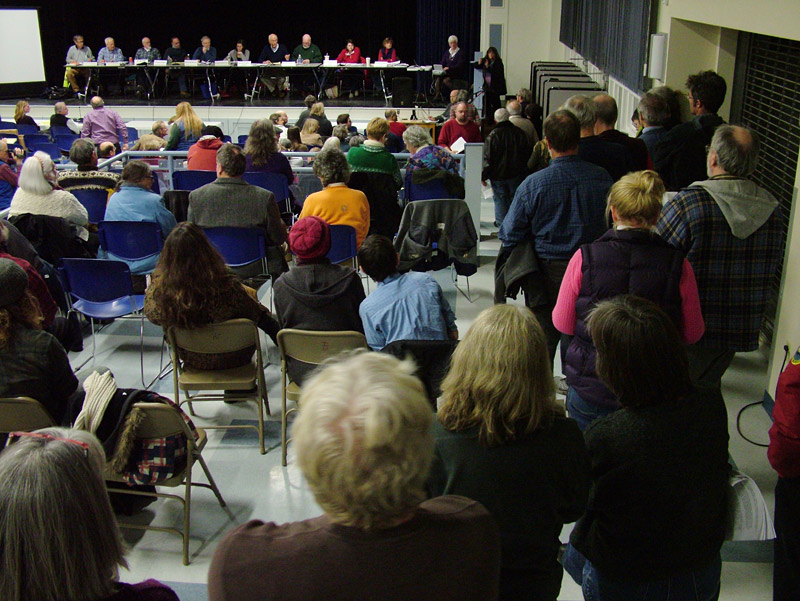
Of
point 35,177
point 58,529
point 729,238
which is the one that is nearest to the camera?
point 58,529

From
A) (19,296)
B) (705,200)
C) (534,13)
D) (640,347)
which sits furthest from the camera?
(534,13)

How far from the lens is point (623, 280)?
2.79 m

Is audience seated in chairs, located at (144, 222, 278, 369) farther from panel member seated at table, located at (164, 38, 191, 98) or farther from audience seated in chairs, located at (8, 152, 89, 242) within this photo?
panel member seated at table, located at (164, 38, 191, 98)

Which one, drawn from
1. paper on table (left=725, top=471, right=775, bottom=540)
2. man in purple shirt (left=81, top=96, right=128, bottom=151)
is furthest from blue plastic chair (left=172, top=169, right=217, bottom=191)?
paper on table (left=725, top=471, right=775, bottom=540)

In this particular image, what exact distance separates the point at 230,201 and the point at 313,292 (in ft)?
5.62

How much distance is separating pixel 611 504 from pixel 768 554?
4.68ft

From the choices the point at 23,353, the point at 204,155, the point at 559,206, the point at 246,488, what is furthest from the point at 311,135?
the point at 23,353

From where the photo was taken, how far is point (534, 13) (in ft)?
50.4

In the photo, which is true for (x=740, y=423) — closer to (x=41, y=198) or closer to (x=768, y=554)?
(x=768, y=554)

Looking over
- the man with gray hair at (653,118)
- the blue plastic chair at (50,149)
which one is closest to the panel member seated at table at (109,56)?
the blue plastic chair at (50,149)

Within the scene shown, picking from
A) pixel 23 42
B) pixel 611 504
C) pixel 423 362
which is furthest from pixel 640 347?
pixel 23 42

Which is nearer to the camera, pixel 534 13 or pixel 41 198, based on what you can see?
pixel 41 198

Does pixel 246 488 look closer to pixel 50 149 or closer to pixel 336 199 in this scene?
pixel 336 199

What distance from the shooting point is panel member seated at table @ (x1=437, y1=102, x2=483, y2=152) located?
7.84 meters
